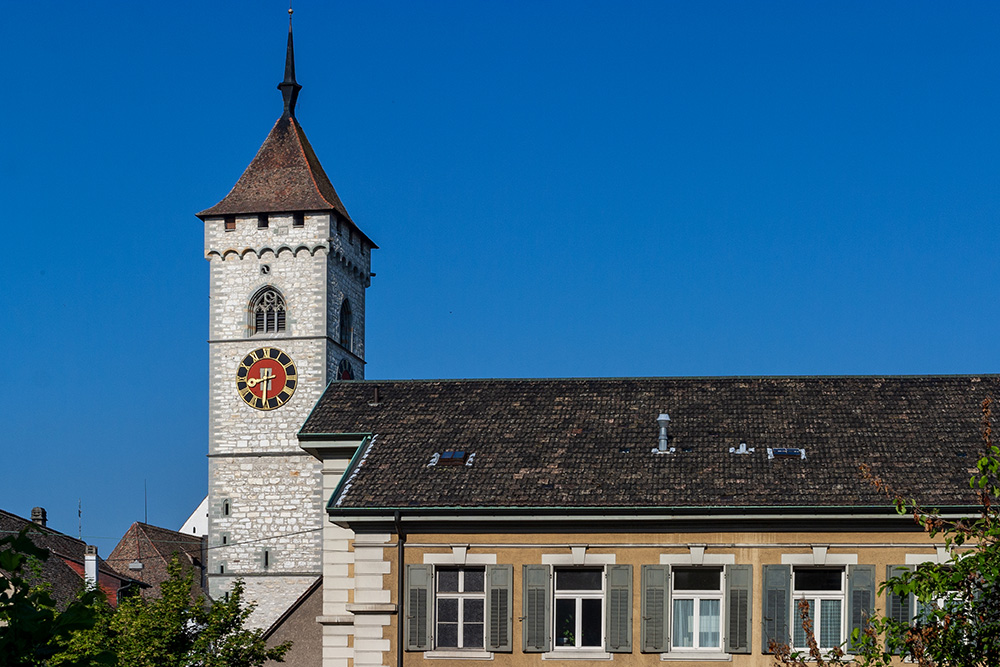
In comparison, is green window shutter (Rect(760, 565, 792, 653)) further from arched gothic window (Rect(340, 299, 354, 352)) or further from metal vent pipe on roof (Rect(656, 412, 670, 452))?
arched gothic window (Rect(340, 299, 354, 352))

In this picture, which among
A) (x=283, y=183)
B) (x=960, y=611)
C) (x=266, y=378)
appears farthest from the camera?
(x=283, y=183)

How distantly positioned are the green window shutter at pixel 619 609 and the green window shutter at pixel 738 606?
1679 millimetres

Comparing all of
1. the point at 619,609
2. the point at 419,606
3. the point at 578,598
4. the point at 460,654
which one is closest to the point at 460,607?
the point at 419,606

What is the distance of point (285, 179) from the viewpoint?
66250mm

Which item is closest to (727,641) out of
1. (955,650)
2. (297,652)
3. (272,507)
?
(297,652)

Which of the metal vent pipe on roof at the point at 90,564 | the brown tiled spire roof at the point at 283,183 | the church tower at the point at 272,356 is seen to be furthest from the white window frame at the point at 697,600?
the brown tiled spire roof at the point at 283,183

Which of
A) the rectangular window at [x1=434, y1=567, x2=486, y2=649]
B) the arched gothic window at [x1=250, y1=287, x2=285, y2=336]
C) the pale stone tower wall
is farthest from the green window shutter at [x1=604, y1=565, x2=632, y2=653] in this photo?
the arched gothic window at [x1=250, y1=287, x2=285, y2=336]

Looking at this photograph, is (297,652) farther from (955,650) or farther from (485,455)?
(955,650)

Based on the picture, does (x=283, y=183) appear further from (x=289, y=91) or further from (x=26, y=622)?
(x=26, y=622)

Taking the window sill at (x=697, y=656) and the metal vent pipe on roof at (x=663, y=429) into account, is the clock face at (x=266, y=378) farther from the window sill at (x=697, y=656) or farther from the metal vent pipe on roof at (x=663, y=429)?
the window sill at (x=697, y=656)

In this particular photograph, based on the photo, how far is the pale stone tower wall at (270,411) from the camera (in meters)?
60.8

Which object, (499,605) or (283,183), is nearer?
(499,605)

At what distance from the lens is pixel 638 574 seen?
26.9 m

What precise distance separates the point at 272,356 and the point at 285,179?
7.98m
